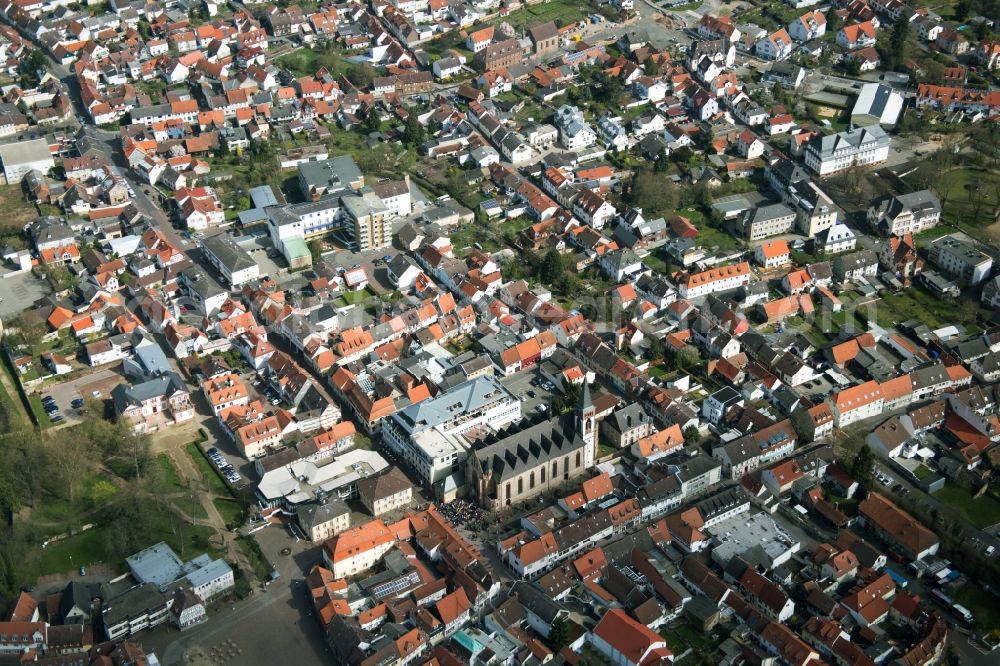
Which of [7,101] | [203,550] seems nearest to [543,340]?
[203,550]

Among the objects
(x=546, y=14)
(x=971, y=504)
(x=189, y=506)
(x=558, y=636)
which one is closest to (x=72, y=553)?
(x=189, y=506)

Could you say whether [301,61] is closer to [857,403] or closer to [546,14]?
[546,14]

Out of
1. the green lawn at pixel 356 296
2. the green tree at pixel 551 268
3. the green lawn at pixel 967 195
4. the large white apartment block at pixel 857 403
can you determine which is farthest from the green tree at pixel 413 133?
the large white apartment block at pixel 857 403

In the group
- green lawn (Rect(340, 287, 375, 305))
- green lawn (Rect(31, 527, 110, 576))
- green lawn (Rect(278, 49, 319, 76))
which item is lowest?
green lawn (Rect(31, 527, 110, 576))

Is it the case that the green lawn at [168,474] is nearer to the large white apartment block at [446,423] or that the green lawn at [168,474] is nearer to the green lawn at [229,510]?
the green lawn at [229,510]

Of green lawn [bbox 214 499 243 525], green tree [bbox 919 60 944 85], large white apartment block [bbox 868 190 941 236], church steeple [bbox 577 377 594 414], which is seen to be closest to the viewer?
green lawn [bbox 214 499 243 525]

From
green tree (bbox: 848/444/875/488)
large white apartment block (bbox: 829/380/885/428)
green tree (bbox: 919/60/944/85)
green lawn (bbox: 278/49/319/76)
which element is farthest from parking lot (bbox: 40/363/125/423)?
green tree (bbox: 919/60/944/85)

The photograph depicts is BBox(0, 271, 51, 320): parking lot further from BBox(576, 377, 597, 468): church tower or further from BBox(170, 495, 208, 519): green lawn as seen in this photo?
BBox(576, 377, 597, 468): church tower
